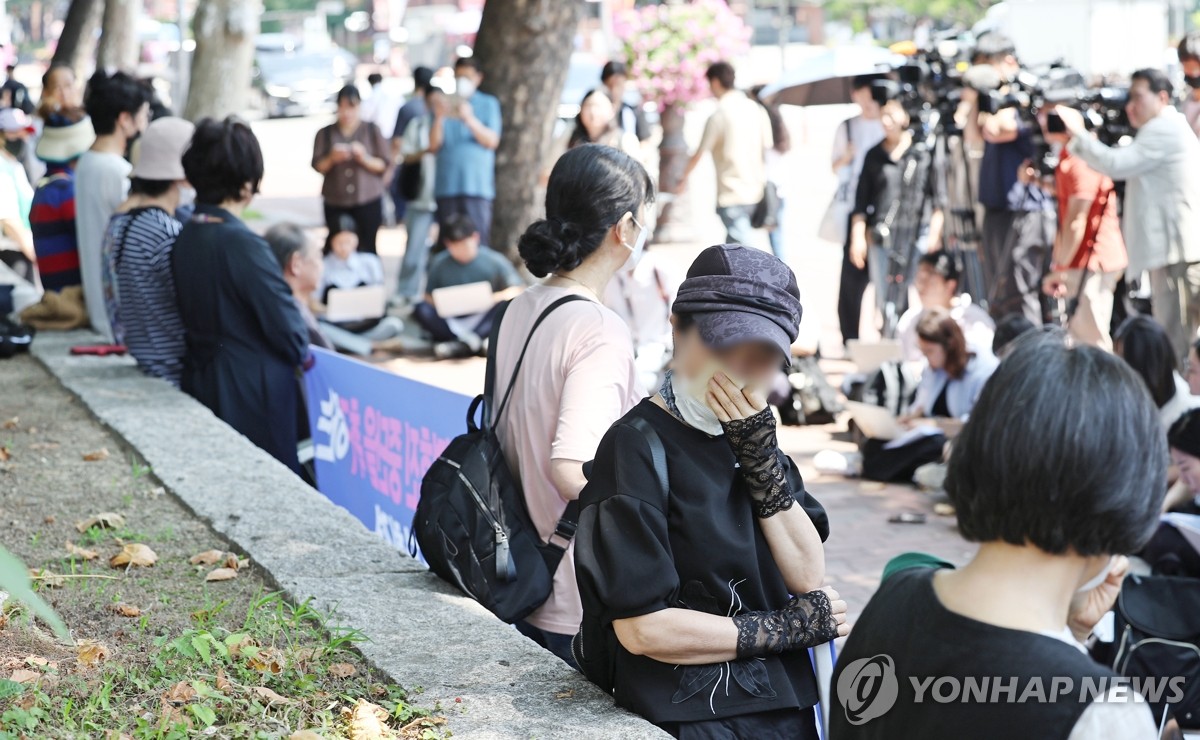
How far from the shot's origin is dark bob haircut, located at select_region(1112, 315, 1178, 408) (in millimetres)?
5715

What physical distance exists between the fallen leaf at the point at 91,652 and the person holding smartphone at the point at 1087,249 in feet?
23.1

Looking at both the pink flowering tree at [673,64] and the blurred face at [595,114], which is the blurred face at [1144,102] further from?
the pink flowering tree at [673,64]

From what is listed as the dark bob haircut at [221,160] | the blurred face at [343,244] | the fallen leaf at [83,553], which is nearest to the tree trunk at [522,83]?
the blurred face at [343,244]

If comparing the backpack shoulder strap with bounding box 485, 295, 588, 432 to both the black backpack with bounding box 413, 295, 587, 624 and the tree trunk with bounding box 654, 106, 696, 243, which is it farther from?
the tree trunk with bounding box 654, 106, 696, 243

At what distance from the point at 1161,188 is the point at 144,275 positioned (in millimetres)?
5644

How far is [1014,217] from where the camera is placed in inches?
393

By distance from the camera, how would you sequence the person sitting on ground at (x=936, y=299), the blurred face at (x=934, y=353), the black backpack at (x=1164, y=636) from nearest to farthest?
the black backpack at (x=1164, y=636) < the blurred face at (x=934, y=353) < the person sitting on ground at (x=936, y=299)

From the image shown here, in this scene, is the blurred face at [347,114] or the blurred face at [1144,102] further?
the blurred face at [347,114]

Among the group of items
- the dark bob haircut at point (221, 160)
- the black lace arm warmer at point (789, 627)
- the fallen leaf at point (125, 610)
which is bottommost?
the fallen leaf at point (125, 610)

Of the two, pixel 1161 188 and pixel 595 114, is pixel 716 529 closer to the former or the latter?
pixel 1161 188

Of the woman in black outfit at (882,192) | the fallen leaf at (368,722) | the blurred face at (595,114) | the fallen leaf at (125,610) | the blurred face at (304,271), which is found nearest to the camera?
the fallen leaf at (368,722)

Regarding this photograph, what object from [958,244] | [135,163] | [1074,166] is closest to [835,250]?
[958,244]

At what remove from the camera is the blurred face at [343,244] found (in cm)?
1133

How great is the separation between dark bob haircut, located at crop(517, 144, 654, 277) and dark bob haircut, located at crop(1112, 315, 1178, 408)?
10.6 ft
